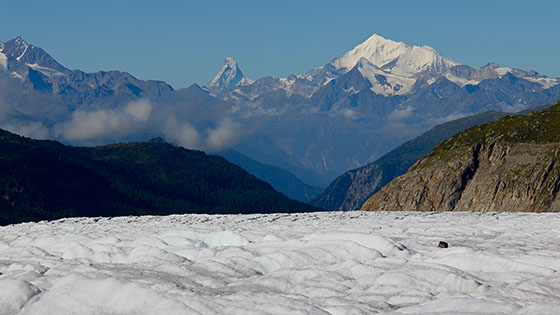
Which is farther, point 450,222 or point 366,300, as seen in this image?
point 450,222

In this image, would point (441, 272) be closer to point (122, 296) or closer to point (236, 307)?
point (236, 307)

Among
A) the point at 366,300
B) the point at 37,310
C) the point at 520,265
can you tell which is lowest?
the point at 37,310

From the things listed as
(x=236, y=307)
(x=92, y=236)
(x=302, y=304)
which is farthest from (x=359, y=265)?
(x=92, y=236)

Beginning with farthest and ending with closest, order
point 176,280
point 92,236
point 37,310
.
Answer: point 92,236 < point 176,280 < point 37,310

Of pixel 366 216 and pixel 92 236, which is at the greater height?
pixel 366 216

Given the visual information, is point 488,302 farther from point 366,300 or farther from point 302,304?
point 302,304

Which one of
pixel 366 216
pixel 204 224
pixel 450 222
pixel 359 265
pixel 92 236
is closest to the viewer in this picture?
pixel 359 265
